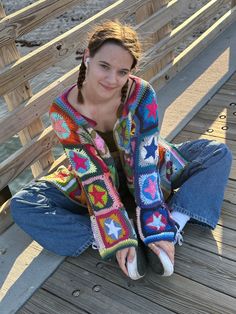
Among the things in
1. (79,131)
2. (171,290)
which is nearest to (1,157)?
(79,131)

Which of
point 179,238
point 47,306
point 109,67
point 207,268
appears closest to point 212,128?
point 179,238

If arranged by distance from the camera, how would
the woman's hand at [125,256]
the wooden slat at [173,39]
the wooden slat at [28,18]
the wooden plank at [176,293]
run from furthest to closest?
the wooden slat at [173,39] < the wooden slat at [28,18] < the woman's hand at [125,256] < the wooden plank at [176,293]

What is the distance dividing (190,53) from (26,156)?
199 cm

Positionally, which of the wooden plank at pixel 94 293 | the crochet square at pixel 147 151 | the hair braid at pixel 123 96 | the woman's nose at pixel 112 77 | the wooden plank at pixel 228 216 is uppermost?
the woman's nose at pixel 112 77

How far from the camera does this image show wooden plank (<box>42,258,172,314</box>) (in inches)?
78.2

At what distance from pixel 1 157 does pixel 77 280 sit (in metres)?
2.11

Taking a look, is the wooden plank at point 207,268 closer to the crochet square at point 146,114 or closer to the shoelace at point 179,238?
the shoelace at point 179,238

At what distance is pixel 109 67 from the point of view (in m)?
1.95

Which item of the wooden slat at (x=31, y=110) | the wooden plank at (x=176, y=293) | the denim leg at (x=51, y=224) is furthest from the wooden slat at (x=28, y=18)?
the wooden plank at (x=176, y=293)

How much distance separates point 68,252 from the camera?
2262 millimetres

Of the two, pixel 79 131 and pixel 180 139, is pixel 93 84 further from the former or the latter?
pixel 180 139

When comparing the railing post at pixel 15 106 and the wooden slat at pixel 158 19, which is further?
the wooden slat at pixel 158 19

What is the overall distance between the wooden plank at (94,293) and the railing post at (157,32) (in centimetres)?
184

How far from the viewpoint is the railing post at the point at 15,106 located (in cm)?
241
